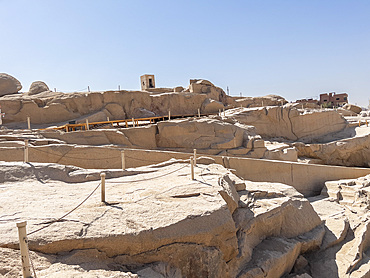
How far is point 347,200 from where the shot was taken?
837cm

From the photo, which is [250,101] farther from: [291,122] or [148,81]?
[148,81]

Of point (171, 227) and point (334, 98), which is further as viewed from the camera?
point (334, 98)

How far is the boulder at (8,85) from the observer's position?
20406 mm

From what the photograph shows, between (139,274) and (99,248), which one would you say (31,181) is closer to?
(99,248)

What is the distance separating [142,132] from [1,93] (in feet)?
48.2

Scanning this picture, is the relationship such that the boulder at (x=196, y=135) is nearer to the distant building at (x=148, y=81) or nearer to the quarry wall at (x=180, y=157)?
the quarry wall at (x=180, y=157)

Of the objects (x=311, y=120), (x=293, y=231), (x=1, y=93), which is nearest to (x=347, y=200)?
(x=293, y=231)

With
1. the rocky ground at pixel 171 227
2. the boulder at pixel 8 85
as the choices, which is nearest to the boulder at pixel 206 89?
the boulder at pixel 8 85

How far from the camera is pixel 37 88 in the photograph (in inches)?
830

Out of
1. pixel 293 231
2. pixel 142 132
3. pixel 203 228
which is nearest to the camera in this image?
pixel 203 228

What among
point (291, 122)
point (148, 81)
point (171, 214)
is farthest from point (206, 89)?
point (171, 214)

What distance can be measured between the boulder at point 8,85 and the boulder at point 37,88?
115cm

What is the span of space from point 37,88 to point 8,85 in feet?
6.98

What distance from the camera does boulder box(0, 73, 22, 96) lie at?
2041cm
